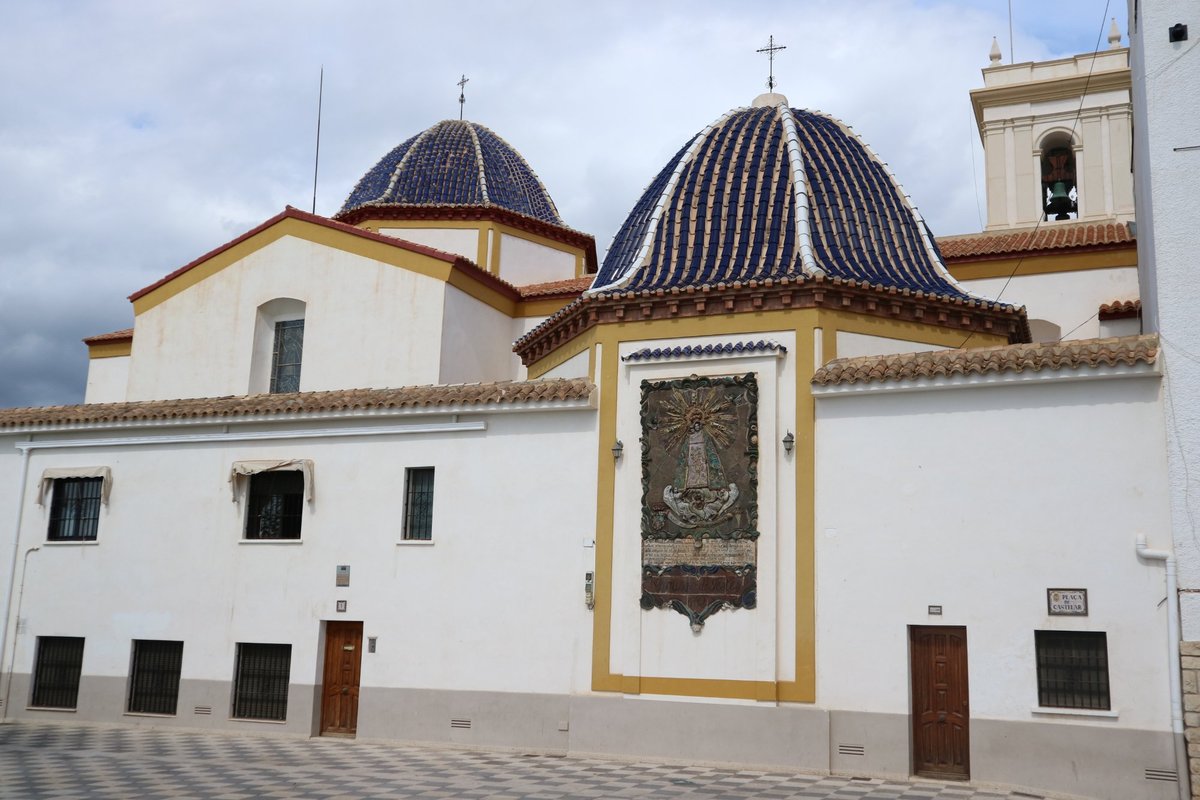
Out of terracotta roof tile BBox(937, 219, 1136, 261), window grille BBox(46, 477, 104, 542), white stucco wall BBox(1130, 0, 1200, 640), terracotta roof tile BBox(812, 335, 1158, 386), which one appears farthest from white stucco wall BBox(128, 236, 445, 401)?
white stucco wall BBox(1130, 0, 1200, 640)

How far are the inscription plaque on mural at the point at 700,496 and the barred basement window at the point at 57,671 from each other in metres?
10.2

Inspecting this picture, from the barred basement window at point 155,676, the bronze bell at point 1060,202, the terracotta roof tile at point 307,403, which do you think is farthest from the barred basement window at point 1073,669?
the bronze bell at point 1060,202

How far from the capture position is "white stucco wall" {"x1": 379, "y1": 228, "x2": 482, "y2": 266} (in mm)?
24516

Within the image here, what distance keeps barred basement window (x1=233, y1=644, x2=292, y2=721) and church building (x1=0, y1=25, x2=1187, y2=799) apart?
63 millimetres

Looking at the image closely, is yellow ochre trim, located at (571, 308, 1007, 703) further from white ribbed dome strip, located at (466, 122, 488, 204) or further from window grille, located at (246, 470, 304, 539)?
white ribbed dome strip, located at (466, 122, 488, 204)

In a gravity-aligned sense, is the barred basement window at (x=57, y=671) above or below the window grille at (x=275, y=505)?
below

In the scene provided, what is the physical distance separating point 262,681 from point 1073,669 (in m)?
11.6

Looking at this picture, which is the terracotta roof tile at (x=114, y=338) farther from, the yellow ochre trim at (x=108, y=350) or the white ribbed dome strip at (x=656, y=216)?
the white ribbed dome strip at (x=656, y=216)

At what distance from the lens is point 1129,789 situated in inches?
487

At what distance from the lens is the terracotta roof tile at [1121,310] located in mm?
20484

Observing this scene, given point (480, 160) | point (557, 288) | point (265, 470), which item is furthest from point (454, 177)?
point (265, 470)

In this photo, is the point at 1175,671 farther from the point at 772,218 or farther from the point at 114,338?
the point at 114,338

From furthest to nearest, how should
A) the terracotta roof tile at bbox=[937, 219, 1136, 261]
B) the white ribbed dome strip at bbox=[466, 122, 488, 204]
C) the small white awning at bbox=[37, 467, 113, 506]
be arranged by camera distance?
the white ribbed dome strip at bbox=[466, 122, 488, 204]
the terracotta roof tile at bbox=[937, 219, 1136, 261]
the small white awning at bbox=[37, 467, 113, 506]

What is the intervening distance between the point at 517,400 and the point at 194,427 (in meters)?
6.13
